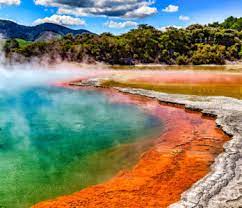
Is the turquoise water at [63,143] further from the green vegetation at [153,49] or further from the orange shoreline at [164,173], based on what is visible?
the green vegetation at [153,49]

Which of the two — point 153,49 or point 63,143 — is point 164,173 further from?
point 153,49

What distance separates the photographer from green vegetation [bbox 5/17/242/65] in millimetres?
105938

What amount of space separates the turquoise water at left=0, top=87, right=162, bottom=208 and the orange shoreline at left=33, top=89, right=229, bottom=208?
0.89m

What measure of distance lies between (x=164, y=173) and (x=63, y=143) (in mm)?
8567

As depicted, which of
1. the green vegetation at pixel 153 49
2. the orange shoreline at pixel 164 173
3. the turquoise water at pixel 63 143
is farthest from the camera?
the green vegetation at pixel 153 49

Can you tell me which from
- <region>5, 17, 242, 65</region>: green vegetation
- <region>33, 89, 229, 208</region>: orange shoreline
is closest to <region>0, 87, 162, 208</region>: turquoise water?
<region>33, 89, 229, 208</region>: orange shoreline

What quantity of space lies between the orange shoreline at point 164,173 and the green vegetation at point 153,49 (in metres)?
79.1

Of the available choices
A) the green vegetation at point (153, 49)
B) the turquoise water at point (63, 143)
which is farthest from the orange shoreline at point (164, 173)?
the green vegetation at point (153, 49)

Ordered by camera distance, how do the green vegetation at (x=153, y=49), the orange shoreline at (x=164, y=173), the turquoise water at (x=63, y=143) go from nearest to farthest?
the orange shoreline at (x=164, y=173)
the turquoise water at (x=63, y=143)
the green vegetation at (x=153, y=49)

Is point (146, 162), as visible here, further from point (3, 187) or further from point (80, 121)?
point (80, 121)

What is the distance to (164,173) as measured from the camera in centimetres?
1881

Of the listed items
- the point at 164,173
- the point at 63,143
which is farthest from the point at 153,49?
the point at 164,173

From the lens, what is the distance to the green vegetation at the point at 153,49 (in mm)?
105938

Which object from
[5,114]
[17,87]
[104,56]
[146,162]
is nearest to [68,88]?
[17,87]
